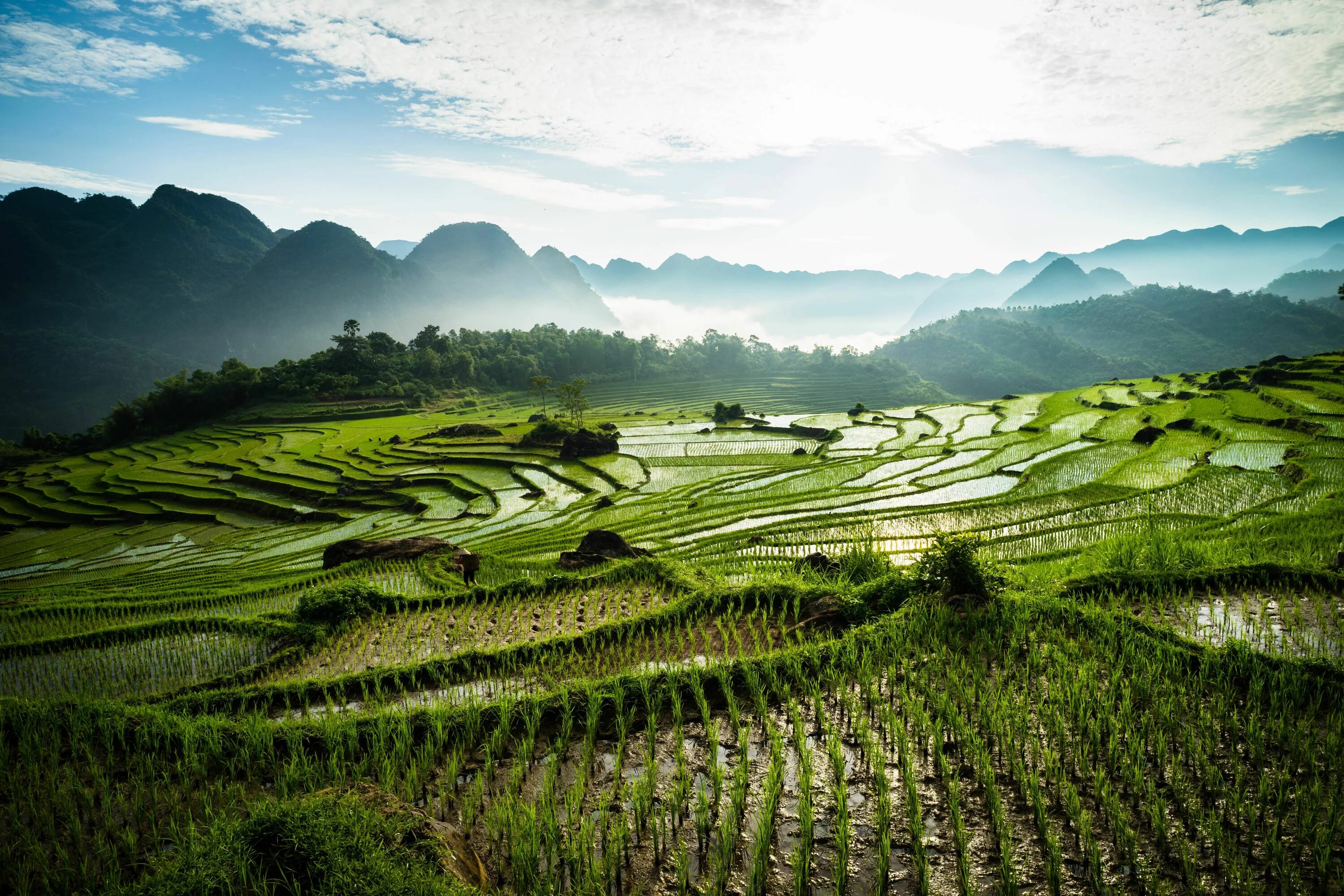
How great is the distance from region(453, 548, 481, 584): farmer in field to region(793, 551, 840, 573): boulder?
6173 mm

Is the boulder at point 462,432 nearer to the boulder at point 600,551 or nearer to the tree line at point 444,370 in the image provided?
the tree line at point 444,370

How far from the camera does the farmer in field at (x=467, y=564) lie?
37.2ft

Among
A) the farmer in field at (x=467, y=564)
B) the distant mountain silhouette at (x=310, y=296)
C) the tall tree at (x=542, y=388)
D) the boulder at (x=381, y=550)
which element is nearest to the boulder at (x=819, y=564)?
the farmer in field at (x=467, y=564)

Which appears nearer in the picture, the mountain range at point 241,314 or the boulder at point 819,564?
the boulder at point 819,564

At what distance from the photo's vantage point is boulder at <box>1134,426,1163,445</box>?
23.0 m

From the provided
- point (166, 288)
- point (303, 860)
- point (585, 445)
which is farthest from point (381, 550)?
point (166, 288)

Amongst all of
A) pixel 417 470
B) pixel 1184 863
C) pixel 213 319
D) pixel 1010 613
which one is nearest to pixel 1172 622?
pixel 1010 613

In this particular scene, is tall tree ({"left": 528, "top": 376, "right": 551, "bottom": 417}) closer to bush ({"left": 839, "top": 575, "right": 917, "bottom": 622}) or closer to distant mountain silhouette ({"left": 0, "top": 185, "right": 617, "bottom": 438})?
bush ({"left": 839, "top": 575, "right": 917, "bottom": 622})

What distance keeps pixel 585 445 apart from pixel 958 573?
78.5 ft

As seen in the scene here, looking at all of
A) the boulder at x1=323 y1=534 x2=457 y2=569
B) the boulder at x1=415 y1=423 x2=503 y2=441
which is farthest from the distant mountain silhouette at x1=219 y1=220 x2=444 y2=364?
the boulder at x1=323 y1=534 x2=457 y2=569

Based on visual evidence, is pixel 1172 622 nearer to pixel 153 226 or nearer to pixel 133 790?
pixel 133 790

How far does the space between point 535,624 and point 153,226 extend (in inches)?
7996

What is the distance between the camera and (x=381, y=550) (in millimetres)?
13062

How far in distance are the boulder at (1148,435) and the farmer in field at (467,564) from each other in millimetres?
25028
